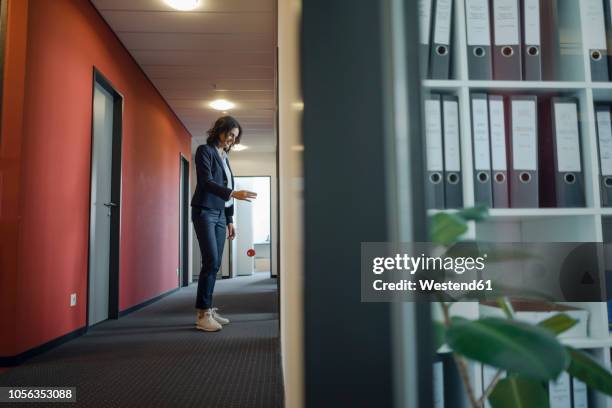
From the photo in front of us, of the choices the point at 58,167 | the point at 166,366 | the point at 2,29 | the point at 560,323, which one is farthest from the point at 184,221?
the point at 560,323

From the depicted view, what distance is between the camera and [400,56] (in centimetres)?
37

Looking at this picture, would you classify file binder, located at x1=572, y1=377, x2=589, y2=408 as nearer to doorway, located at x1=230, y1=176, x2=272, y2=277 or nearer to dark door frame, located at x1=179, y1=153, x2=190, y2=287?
dark door frame, located at x1=179, y1=153, x2=190, y2=287

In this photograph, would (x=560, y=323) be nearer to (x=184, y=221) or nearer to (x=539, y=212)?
(x=539, y=212)

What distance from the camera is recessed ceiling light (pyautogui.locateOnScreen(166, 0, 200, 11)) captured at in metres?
2.83

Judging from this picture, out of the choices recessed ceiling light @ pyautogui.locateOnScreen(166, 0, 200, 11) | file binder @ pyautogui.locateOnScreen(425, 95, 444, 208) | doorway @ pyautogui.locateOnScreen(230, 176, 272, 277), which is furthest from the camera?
doorway @ pyautogui.locateOnScreen(230, 176, 272, 277)

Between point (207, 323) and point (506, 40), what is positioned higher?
point (506, 40)

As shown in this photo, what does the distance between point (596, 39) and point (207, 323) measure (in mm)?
2360

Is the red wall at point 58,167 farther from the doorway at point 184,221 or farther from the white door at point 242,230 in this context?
the white door at point 242,230

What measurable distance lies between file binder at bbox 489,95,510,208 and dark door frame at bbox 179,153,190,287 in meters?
5.15

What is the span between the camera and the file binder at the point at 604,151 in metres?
1.07

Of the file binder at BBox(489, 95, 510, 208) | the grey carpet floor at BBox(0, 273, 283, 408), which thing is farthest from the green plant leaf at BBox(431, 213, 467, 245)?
the grey carpet floor at BBox(0, 273, 283, 408)

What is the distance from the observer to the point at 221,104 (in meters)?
4.96

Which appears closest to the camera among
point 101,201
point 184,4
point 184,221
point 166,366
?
point 166,366
